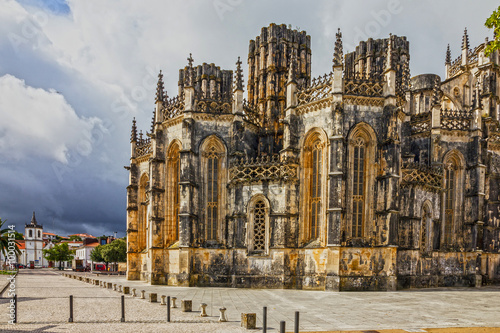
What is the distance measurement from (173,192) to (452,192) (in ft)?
75.2

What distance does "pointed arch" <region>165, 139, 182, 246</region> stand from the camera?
30359 mm

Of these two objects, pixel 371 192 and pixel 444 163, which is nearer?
pixel 371 192

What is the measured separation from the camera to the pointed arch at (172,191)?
30.4 metres

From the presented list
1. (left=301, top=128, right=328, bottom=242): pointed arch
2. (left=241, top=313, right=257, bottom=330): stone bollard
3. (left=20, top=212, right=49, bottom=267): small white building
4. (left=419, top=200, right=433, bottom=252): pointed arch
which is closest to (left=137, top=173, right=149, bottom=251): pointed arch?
(left=301, top=128, right=328, bottom=242): pointed arch

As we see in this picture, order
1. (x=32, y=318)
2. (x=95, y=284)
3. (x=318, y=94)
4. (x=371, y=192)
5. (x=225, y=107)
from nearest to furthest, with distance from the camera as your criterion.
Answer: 1. (x=32, y=318)
2. (x=371, y=192)
3. (x=318, y=94)
4. (x=225, y=107)
5. (x=95, y=284)

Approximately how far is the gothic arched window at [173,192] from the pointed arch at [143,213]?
23.5ft

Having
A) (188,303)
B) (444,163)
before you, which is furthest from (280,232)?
(444,163)

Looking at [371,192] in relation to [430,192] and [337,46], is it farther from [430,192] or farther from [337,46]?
[337,46]

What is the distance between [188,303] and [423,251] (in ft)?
66.1

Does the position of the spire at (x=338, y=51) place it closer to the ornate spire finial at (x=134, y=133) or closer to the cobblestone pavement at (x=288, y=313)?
the cobblestone pavement at (x=288, y=313)

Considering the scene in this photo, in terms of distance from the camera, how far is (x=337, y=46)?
86.6ft

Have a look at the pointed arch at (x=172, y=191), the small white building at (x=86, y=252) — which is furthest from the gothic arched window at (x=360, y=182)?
the small white building at (x=86, y=252)

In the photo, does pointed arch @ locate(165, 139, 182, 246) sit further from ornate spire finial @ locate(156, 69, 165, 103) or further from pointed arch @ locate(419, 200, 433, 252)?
pointed arch @ locate(419, 200, 433, 252)

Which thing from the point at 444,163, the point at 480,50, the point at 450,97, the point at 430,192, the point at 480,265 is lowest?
the point at 480,265
